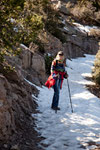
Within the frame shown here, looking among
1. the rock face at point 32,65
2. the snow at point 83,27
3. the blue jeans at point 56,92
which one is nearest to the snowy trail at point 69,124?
the blue jeans at point 56,92

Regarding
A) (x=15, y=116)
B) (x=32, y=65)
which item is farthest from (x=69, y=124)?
(x=32, y=65)

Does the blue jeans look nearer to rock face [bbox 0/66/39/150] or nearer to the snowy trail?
the snowy trail

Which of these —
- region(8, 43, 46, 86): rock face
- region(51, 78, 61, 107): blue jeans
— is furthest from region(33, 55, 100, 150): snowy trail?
region(8, 43, 46, 86): rock face

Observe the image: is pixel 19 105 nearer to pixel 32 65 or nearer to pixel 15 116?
pixel 15 116

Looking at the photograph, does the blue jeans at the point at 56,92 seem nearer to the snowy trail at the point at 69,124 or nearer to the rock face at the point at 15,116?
the snowy trail at the point at 69,124

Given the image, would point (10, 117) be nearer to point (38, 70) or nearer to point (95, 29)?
point (38, 70)

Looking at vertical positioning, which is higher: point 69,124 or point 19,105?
point 19,105

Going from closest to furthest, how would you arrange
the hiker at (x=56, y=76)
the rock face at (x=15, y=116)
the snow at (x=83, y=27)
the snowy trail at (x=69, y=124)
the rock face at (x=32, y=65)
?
the rock face at (x=15, y=116) → the snowy trail at (x=69, y=124) → the hiker at (x=56, y=76) → the rock face at (x=32, y=65) → the snow at (x=83, y=27)

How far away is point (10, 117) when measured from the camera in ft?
15.1

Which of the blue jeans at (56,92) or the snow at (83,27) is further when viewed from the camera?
the snow at (83,27)

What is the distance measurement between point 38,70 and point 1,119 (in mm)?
7707

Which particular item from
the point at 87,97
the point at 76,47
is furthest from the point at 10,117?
the point at 76,47

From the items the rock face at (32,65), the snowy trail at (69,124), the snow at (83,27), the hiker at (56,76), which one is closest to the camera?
the snowy trail at (69,124)

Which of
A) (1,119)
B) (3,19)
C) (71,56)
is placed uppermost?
(3,19)
